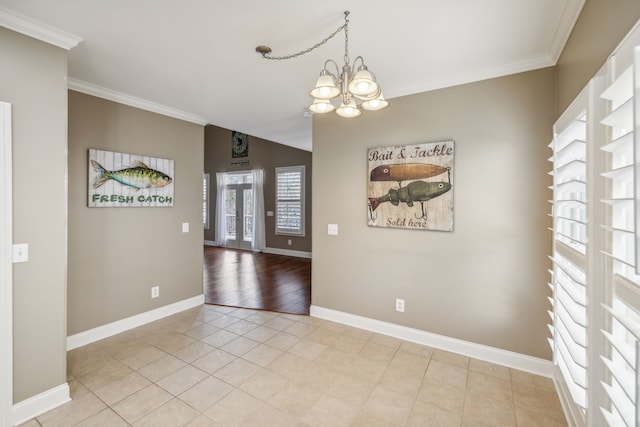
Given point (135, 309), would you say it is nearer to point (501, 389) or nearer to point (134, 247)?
point (134, 247)

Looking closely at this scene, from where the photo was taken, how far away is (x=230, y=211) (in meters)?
8.96

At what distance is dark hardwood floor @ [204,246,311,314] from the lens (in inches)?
164

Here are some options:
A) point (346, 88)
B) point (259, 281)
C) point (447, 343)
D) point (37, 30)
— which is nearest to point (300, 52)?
point (346, 88)

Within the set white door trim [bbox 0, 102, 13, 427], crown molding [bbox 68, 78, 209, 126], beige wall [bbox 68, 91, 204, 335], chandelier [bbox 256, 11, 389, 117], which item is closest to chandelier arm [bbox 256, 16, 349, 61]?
chandelier [bbox 256, 11, 389, 117]

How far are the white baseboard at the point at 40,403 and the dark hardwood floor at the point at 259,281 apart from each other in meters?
2.05

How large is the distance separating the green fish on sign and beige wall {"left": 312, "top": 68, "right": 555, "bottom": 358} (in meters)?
2.14

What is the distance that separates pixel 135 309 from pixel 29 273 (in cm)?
154

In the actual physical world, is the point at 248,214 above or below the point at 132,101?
below

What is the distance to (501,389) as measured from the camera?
2.25m

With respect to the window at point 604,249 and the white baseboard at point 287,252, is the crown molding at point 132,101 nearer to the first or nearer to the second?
the window at point 604,249

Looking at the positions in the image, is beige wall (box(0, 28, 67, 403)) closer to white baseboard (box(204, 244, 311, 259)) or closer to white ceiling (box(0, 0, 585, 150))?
white ceiling (box(0, 0, 585, 150))

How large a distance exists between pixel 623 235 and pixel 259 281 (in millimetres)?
4838

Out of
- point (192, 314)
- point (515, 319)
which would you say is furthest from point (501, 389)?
point (192, 314)

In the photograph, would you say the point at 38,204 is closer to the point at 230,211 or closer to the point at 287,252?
the point at 287,252
